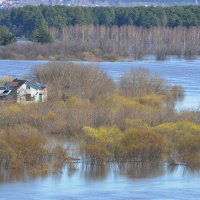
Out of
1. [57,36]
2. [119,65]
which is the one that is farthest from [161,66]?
[57,36]


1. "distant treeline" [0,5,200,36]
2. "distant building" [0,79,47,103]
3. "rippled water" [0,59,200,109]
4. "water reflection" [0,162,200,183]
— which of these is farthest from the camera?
"distant treeline" [0,5,200,36]

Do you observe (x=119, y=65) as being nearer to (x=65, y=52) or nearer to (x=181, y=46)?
(x=65, y=52)

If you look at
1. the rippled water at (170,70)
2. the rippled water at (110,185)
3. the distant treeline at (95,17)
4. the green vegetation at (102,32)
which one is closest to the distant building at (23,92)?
the rippled water at (170,70)

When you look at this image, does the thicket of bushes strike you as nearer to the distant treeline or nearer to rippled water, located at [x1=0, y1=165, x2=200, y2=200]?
rippled water, located at [x1=0, y1=165, x2=200, y2=200]

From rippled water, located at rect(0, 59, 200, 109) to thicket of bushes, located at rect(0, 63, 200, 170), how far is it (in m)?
0.49

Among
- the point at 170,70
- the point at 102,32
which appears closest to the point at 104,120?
the point at 170,70

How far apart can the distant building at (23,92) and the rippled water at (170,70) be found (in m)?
2.58

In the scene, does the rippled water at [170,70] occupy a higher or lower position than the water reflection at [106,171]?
lower

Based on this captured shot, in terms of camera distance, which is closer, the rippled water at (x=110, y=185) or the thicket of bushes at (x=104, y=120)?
the rippled water at (x=110, y=185)

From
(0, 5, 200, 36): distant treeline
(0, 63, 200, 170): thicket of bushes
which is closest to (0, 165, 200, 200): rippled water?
(0, 63, 200, 170): thicket of bushes

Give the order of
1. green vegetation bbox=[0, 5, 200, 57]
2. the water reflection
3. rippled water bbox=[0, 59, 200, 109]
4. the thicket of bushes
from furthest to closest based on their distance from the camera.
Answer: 1. green vegetation bbox=[0, 5, 200, 57]
2. rippled water bbox=[0, 59, 200, 109]
3. the thicket of bushes
4. the water reflection

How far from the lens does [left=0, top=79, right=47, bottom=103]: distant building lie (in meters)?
18.1

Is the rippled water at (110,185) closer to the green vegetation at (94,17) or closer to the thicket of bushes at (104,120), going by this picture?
the thicket of bushes at (104,120)

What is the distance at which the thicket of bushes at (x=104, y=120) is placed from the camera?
507 inches
